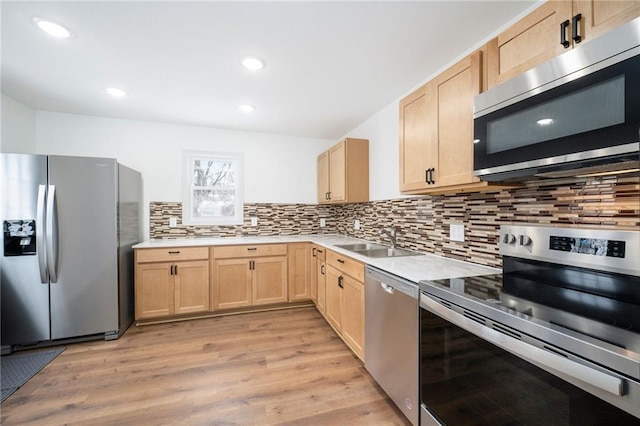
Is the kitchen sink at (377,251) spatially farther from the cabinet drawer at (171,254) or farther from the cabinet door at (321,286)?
the cabinet drawer at (171,254)

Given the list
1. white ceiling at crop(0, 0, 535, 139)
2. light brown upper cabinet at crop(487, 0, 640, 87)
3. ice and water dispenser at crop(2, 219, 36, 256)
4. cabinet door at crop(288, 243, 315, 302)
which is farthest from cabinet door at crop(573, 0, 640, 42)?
ice and water dispenser at crop(2, 219, 36, 256)

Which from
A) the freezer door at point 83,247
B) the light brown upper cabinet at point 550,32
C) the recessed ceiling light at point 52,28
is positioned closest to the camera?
the light brown upper cabinet at point 550,32

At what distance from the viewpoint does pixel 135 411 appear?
168 centimetres

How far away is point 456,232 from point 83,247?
11.0 feet

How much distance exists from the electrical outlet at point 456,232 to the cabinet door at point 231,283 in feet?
7.58

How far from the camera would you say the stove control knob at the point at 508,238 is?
139cm

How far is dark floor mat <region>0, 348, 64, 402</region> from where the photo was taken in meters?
1.92

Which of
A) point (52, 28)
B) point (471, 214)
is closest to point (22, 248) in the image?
point (52, 28)

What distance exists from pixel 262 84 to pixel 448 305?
7.49ft

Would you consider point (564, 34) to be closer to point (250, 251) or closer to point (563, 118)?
point (563, 118)

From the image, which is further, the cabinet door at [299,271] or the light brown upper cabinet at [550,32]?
the cabinet door at [299,271]

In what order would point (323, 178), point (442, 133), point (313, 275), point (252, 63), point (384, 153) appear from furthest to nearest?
1. point (323, 178)
2. point (313, 275)
3. point (384, 153)
4. point (252, 63)
5. point (442, 133)

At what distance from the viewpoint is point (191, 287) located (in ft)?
10.0

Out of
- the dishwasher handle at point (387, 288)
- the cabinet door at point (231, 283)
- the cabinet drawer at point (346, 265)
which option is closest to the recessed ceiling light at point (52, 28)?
the cabinet door at point (231, 283)
